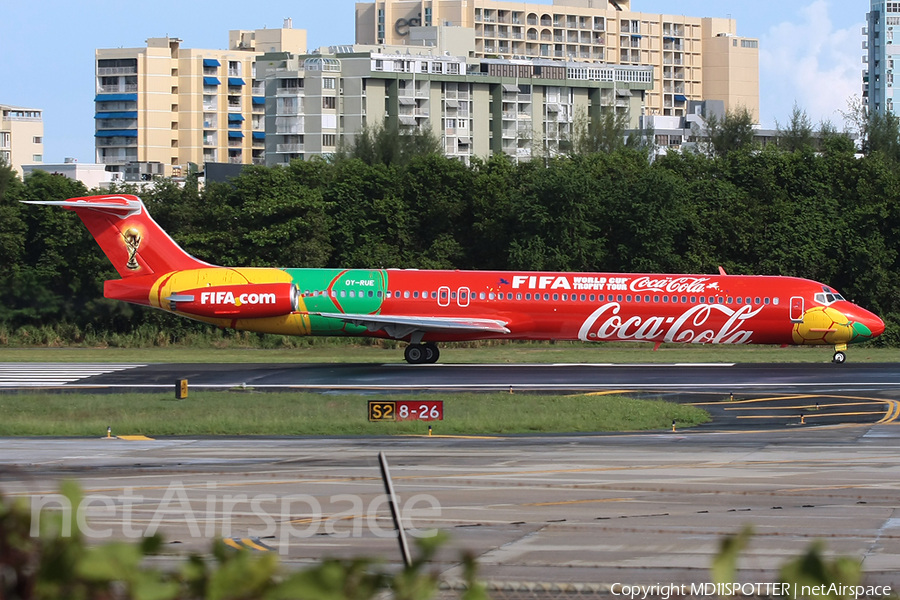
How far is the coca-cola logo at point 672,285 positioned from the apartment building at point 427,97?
86.7 m

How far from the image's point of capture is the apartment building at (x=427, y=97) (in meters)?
125

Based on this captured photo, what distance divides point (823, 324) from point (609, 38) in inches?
6374

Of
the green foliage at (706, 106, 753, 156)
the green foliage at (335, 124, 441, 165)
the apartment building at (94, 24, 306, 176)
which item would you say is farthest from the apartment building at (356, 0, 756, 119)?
the green foliage at (335, 124, 441, 165)

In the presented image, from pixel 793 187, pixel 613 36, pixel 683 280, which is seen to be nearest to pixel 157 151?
pixel 613 36

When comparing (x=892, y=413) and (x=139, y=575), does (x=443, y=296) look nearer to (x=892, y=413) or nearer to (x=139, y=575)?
(x=892, y=413)

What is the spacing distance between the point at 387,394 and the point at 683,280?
12.7 m

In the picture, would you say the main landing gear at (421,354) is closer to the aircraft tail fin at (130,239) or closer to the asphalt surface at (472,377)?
the asphalt surface at (472,377)

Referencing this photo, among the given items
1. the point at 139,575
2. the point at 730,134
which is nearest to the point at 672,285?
the point at 139,575

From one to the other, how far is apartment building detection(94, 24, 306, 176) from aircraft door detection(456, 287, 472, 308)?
118 meters

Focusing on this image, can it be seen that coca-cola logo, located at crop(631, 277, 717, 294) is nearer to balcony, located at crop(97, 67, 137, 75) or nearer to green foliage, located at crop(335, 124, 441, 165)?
green foliage, located at crop(335, 124, 441, 165)

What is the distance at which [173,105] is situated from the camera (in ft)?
497

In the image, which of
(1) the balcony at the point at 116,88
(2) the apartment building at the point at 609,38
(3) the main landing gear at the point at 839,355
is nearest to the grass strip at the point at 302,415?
(3) the main landing gear at the point at 839,355

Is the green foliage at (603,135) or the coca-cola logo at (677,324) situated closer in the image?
the coca-cola logo at (677,324)

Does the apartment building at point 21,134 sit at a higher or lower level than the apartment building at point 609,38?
lower
